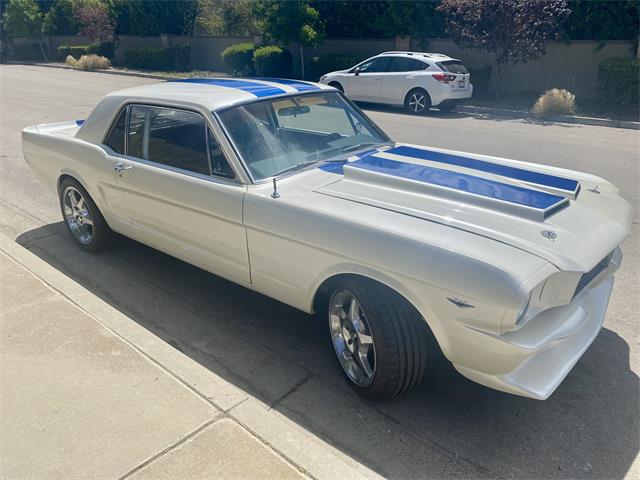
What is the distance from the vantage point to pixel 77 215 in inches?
201

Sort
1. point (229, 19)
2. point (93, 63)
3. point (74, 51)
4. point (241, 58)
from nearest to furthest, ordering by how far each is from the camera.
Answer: point (241, 58), point (229, 19), point (93, 63), point (74, 51)

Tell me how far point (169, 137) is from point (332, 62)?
1716 cm

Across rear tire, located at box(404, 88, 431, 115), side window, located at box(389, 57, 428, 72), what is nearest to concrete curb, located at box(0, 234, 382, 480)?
rear tire, located at box(404, 88, 431, 115)

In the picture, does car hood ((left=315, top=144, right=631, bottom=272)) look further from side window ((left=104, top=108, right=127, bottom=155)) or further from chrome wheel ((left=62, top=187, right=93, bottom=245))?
chrome wheel ((left=62, top=187, right=93, bottom=245))

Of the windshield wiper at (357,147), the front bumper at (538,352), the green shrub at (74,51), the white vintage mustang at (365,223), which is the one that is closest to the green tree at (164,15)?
the green shrub at (74,51)

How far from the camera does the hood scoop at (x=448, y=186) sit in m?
2.99

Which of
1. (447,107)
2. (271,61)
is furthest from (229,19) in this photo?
(447,107)

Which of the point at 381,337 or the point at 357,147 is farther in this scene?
the point at 357,147

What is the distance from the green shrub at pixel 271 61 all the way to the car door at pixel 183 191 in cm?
1788

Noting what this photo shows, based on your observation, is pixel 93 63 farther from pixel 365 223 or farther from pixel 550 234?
pixel 550 234

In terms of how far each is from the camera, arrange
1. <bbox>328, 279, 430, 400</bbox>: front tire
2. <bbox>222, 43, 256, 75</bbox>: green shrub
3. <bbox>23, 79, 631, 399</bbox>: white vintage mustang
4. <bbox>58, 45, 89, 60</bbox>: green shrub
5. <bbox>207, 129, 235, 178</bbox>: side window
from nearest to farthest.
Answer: <bbox>23, 79, 631, 399</bbox>: white vintage mustang → <bbox>328, 279, 430, 400</bbox>: front tire → <bbox>207, 129, 235, 178</bbox>: side window → <bbox>222, 43, 256, 75</bbox>: green shrub → <bbox>58, 45, 89, 60</bbox>: green shrub

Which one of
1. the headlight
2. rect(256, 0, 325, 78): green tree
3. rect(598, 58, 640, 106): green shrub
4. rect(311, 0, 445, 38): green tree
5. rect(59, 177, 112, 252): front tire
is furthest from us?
rect(256, 0, 325, 78): green tree

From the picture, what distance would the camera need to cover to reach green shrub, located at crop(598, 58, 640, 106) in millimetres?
13711

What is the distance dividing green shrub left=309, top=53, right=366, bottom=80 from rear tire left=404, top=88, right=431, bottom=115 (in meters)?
6.08
